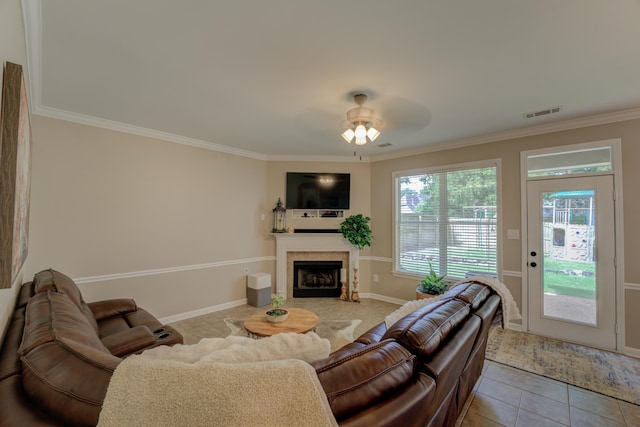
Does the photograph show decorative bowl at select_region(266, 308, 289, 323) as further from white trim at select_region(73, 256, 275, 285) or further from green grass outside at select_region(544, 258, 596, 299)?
green grass outside at select_region(544, 258, 596, 299)

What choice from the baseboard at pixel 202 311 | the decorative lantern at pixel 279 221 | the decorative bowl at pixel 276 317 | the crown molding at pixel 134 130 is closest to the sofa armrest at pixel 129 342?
the decorative bowl at pixel 276 317

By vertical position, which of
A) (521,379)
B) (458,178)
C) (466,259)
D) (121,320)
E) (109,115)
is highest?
(109,115)

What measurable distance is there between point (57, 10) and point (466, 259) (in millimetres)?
4870

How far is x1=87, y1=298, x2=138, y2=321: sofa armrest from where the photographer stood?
8.64 feet

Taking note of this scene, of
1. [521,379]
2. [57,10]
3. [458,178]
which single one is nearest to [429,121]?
[458,178]

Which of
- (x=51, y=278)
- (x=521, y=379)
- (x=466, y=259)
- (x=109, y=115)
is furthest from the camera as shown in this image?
(x=466, y=259)

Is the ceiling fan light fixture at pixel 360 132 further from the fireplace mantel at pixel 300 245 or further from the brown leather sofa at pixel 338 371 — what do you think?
the fireplace mantel at pixel 300 245

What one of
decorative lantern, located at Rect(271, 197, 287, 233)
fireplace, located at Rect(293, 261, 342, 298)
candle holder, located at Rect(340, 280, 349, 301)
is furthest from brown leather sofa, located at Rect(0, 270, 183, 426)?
candle holder, located at Rect(340, 280, 349, 301)

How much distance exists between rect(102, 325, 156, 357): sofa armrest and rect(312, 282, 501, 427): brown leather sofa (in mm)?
1508

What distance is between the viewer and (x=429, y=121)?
339 centimetres

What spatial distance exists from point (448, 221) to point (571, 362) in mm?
2127

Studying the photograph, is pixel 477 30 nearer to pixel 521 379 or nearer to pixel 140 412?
pixel 140 412

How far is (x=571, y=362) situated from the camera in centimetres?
287

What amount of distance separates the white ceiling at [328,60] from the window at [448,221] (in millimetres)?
997
